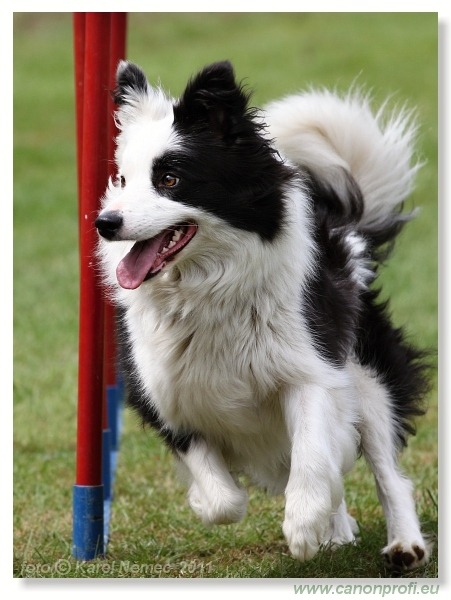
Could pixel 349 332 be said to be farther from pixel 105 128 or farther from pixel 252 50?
pixel 252 50

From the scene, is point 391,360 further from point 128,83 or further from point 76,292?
point 76,292

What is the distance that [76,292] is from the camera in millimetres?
10859

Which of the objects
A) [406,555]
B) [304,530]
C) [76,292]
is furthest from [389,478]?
[76,292]

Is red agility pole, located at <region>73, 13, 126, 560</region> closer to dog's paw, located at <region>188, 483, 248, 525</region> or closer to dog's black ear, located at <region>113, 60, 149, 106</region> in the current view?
dog's black ear, located at <region>113, 60, 149, 106</region>

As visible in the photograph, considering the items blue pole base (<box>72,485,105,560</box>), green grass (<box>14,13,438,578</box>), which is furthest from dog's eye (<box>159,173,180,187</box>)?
green grass (<box>14,13,438,578</box>)

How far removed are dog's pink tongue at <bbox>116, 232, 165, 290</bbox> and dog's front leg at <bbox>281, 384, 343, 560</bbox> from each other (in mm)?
762

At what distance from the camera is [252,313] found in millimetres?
3881

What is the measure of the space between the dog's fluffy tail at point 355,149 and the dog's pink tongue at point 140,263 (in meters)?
1.35

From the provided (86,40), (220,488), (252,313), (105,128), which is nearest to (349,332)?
(252,313)

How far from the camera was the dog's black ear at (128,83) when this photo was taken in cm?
399

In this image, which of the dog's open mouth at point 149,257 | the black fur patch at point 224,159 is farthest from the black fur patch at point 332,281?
the dog's open mouth at point 149,257

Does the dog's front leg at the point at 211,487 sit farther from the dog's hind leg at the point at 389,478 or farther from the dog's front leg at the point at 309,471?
the dog's hind leg at the point at 389,478

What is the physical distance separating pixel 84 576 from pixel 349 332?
1511 mm

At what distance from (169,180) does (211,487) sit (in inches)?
48.6
